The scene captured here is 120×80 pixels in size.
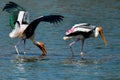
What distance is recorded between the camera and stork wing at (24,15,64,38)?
53.2ft

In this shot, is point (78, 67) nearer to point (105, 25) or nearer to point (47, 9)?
point (105, 25)

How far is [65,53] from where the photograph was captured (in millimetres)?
17141

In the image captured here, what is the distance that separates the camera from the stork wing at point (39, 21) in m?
16.2

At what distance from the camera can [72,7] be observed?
95.7ft

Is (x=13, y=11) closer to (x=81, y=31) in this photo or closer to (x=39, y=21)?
(x=39, y=21)

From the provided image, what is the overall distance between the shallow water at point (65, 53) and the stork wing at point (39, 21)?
1.78 feet

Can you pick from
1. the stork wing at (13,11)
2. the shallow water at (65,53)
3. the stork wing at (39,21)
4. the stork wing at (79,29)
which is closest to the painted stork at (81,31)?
the stork wing at (79,29)

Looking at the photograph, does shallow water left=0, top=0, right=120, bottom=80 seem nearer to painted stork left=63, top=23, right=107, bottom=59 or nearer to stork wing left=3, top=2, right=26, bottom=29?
painted stork left=63, top=23, right=107, bottom=59

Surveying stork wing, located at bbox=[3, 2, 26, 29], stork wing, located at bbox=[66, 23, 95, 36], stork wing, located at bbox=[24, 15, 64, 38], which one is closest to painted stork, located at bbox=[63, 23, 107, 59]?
stork wing, located at bbox=[66, 23, 95, 36]

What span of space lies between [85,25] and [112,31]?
14.4 ft

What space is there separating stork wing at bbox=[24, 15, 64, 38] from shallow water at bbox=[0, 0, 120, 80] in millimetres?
543

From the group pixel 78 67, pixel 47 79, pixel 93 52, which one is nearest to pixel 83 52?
pixel 93 52

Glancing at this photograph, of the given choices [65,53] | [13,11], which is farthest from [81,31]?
[13,11]

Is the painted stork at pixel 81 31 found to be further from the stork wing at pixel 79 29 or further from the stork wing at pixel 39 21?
the stork wing at pixel 39 21
